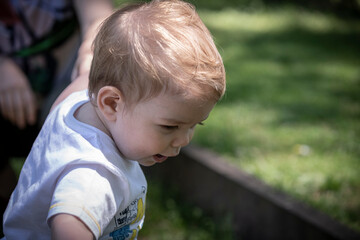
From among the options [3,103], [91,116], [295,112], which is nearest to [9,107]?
[3,103]

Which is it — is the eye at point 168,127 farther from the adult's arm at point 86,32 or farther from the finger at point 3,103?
the finger at point 3,103

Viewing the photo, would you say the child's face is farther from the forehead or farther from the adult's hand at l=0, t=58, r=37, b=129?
the adult's hand at l=0, t=58, r=37, b=129

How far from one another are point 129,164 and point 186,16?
48 cm

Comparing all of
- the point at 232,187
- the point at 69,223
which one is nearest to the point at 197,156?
the point at 232,187

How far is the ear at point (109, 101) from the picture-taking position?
1416 mm

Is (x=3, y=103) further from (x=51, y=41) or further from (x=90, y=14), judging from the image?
(x=90, y=14)

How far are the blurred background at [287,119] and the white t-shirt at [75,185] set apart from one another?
0.67 meters

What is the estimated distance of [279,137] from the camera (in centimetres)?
395

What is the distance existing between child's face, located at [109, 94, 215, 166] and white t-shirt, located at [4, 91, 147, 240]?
0.15ft

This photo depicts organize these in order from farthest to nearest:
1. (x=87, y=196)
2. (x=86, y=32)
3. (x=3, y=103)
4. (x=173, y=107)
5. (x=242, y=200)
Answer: (x=242, y=200) → (x=3, y=103) → (x=86, y=32) → (x=173, y=107) → (x=87, y=196)

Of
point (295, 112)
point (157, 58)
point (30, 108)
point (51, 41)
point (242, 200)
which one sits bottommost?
point (295, 112)

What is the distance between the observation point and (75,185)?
128 centimetres

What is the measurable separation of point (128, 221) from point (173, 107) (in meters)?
0.40

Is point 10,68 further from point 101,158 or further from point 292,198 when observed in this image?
point 292,198
